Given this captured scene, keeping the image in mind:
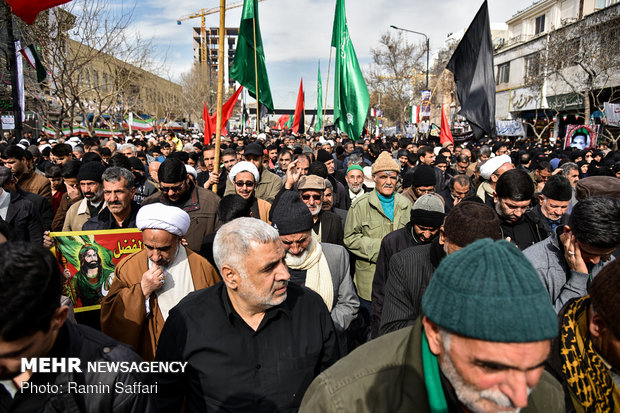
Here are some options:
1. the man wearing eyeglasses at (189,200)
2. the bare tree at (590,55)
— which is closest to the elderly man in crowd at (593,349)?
the man wearing eyeglasses at (189,200)

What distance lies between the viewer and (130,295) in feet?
8.67

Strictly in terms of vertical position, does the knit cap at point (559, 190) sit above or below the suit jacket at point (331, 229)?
above

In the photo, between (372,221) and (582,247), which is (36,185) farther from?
(582,247)

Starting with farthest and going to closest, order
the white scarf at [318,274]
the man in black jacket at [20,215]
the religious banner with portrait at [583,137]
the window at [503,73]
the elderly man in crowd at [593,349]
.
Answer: the window at [503,73] → the religious banner with portrait at [583,137] → the man in black jacket at [20,215] → the white scarf at [318,274] → the elderly man in crowd at [593,349]

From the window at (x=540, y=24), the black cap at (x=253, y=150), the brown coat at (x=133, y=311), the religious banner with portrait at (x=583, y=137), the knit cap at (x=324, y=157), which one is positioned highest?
the window at (x=540, y=24)

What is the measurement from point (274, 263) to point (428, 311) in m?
1.11

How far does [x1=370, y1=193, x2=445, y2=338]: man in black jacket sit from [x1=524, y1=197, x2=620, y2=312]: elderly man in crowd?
0.88 meters

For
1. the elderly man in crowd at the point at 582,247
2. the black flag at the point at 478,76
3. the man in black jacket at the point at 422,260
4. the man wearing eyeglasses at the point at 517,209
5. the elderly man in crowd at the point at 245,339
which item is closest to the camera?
the elderly man in crowd at the point at 245,339

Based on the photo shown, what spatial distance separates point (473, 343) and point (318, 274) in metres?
1.95

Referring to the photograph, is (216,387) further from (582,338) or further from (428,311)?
(582,338)

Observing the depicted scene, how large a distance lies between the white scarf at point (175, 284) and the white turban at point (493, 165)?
4.45 m

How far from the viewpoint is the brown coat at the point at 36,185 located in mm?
5660

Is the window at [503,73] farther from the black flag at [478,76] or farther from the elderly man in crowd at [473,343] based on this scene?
the elderly man in crowd at [473,343]

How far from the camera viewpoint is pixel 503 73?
40094 millimetres
